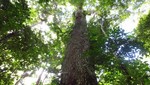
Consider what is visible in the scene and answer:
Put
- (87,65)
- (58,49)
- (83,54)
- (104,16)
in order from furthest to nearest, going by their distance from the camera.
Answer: (104,16) → (58,49) → (83,54) → (87,65)

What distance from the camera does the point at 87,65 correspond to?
20.4ft

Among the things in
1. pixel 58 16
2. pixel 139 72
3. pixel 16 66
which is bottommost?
pixel 139 72

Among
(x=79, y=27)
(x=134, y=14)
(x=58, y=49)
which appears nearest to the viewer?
(x=79, y=27)

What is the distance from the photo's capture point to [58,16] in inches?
732

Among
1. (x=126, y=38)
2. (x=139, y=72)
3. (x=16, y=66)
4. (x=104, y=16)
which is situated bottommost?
(x=139, y=72)

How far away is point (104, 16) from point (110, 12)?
85cm

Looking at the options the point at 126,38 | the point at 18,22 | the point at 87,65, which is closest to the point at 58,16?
the point at 18,22

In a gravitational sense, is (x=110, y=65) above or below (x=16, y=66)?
below

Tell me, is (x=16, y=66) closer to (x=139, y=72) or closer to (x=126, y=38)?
(x=126, y=38)

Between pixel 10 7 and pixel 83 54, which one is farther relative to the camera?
pixel 10 7

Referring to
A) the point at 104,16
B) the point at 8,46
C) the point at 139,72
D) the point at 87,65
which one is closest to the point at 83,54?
the point at 87,65

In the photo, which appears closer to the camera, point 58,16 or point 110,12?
point 110,12

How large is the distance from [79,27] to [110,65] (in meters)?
3.68

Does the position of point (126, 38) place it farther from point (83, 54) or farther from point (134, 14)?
point (134, 14)
